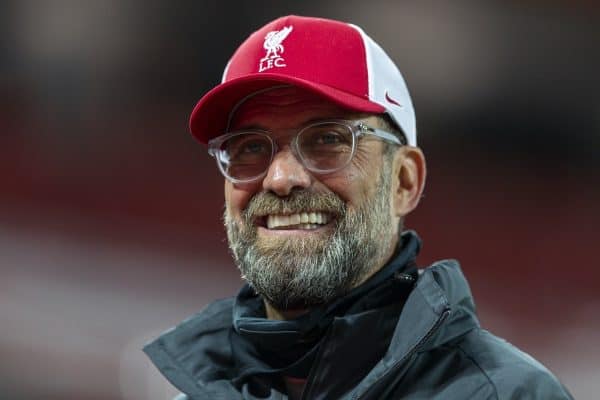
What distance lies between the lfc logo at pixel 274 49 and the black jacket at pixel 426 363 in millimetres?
376

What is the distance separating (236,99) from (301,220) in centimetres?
23

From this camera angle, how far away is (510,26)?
416 cm

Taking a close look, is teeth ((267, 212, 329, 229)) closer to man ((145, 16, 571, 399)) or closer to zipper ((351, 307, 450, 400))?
man ((145, 16, 571, 399))

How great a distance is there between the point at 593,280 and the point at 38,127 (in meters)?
2.69

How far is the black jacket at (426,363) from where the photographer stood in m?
1.03

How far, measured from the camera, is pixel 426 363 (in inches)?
42.8

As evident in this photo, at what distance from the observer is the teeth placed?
1.19 meters

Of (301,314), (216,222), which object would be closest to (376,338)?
(301,314)

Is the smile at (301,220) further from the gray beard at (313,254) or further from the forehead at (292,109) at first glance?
the forehead at (292,109)

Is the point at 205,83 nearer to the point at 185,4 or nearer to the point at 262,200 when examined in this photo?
the point at 185,4

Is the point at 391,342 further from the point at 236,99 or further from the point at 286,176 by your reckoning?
the point at 236,99

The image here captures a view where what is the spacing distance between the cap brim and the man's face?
3cm

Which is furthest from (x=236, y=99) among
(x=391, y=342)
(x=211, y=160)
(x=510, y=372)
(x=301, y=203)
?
(x=211, y=160)

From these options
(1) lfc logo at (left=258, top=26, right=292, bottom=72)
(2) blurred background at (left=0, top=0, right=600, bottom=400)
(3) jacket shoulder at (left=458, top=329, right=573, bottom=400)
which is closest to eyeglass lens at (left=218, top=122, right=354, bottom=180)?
(1) lfc logo at (left=258, top=26, right=292, bottom=72)
